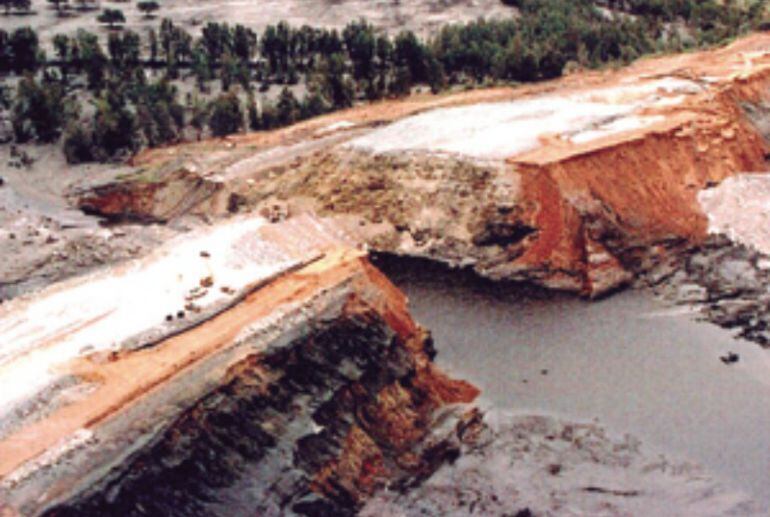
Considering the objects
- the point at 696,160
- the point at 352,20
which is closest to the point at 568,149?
the point at 696,160

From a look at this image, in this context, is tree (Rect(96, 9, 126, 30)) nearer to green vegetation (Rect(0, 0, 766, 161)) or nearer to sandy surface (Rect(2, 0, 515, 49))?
green vegetation (Rect(0, 0, 766, 161))

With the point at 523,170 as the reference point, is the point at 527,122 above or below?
above

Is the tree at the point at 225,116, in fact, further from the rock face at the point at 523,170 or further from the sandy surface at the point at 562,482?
the sandy surface at the point at 562,482

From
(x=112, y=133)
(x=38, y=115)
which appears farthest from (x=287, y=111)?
(x=38, y=115)

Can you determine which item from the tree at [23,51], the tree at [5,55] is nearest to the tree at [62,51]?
the tree at [23,51]

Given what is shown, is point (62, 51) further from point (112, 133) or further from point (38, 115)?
point (112, 133)

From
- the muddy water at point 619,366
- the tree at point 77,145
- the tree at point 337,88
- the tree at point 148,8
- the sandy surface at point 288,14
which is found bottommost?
the muddy water at point 619,366

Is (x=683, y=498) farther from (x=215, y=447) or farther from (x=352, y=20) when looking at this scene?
(x=352, y=20)
